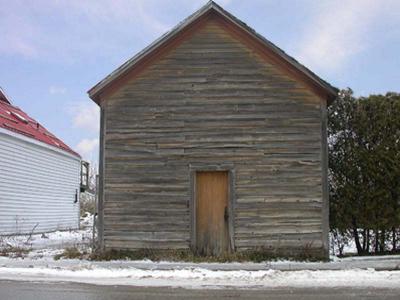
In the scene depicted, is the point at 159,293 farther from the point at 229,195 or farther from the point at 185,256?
the point at 229,195

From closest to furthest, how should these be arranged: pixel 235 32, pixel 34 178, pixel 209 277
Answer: pixel 209 277 → pixel 235 32 → pixel 34 178

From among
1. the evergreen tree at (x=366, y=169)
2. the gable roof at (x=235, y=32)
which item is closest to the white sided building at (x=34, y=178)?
the gable roof at (x=235, y=32)

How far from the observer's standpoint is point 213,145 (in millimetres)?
14305

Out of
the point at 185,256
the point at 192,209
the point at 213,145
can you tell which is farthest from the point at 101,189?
the point at 213,145

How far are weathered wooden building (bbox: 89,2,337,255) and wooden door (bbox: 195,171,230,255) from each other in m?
0.02

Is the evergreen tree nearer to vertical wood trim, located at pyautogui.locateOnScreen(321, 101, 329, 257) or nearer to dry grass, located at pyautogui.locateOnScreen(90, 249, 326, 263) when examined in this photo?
vertical wood trim, located at pyautogui.locateOnScreen(321, 101, 329, 257)

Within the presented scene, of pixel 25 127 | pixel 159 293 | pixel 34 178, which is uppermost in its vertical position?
pixel 25 127

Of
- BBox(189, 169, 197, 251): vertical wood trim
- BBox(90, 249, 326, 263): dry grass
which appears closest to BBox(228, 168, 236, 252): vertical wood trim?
BBox(90, 249, 326, 263): dry grass

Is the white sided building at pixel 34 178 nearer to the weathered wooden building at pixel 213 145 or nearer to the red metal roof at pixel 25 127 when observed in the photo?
the red metal roof at pixel 25 127

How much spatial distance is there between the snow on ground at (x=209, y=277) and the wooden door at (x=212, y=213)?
5.51 ft

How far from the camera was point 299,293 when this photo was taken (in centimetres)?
980

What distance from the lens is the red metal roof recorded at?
23.3 m

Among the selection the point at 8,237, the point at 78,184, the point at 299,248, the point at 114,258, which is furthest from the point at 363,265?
the point at 78,184

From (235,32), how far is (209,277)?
6.24 meters
